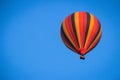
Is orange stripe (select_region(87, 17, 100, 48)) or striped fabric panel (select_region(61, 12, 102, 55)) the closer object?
striped fabric panel (select_region(61, 12, 102, 55))

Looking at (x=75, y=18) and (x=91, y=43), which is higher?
(x=75, y=18)

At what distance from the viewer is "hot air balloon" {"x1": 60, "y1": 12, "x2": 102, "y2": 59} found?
5.93 m

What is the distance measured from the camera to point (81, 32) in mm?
6035

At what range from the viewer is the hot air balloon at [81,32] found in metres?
5.93

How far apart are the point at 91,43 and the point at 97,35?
223 millimetres

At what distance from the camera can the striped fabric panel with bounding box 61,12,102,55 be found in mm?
5926

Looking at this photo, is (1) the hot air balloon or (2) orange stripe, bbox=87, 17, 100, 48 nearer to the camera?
(1) the hot air balloon

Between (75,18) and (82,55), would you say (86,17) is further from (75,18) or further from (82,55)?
(82,55)

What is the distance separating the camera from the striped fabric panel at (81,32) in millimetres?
5926

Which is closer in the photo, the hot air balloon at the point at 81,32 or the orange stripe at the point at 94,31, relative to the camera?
the hot air balloon at the point at 81,32

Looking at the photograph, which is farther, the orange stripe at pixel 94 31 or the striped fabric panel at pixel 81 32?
the orange stripe at pixel 94 31

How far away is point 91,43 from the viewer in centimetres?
603

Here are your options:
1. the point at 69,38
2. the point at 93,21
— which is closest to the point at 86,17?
the point at 93,21

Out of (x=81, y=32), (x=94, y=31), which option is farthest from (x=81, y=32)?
(x=94, y=31)
